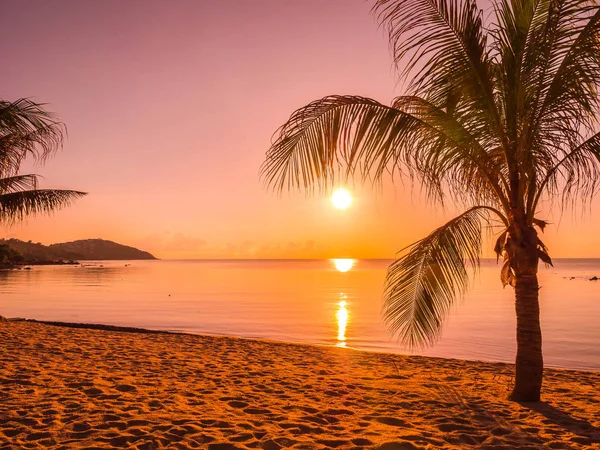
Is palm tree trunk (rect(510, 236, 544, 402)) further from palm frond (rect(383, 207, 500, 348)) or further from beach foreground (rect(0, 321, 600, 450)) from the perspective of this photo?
palm frond (rect(383, 207, 500, 348))

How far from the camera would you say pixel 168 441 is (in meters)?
4.81

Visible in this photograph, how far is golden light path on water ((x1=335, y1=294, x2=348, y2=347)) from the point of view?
17.4 m

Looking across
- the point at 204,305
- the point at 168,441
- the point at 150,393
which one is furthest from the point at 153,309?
the point at 168,441

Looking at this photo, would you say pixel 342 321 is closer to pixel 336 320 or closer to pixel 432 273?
pixel 336 320

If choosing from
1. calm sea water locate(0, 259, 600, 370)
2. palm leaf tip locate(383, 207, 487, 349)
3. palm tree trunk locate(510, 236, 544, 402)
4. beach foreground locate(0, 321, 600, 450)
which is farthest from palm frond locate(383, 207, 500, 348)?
calm sea water locate(0, 259, 600, 370)

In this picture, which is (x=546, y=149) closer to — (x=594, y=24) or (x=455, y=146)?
(x=455, y=146)

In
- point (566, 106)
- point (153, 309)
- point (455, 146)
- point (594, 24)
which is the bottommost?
point (153, 309)

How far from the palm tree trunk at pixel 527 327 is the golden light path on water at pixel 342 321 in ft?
33.0

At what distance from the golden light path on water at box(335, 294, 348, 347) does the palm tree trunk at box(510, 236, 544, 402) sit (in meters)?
10.1

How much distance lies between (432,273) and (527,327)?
141 centimetres

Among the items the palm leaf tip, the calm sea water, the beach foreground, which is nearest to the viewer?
the beach foreground

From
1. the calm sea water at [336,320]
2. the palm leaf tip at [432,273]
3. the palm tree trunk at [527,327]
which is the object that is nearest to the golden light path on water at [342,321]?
the calm sea water at [336,320]

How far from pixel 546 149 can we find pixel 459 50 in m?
1.83

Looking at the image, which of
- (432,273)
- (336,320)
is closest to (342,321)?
(336,320)
